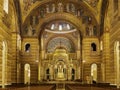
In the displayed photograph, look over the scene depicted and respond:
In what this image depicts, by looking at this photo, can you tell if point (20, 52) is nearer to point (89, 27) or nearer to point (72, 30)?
point (89, 27)

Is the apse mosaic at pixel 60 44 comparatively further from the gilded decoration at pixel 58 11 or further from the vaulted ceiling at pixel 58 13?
the gilded decoration at pixel 58 11

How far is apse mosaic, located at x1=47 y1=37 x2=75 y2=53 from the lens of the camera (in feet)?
148

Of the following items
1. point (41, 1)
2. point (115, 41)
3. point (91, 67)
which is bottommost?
point (91, 67)

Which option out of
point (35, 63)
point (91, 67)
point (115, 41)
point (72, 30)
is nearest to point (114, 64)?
point (115, 41)

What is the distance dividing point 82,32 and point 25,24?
6223 millimetres

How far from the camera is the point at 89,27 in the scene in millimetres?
28641

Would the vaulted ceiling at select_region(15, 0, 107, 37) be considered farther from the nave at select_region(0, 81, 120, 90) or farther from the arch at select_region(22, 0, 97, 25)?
the nave at select_region(0, 81, 120, 90)

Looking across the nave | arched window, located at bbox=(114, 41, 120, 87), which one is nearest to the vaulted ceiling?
the nave

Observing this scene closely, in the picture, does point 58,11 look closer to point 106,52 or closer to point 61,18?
point 61,18

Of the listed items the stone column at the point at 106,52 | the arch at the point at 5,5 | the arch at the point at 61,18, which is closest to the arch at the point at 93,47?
the arch at the point at 61,18

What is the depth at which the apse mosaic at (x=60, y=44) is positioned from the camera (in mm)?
45094

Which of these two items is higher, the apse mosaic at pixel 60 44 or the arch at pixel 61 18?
the arch at pixel 61 18

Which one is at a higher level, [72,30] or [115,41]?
[72,30]

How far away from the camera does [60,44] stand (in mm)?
45188
